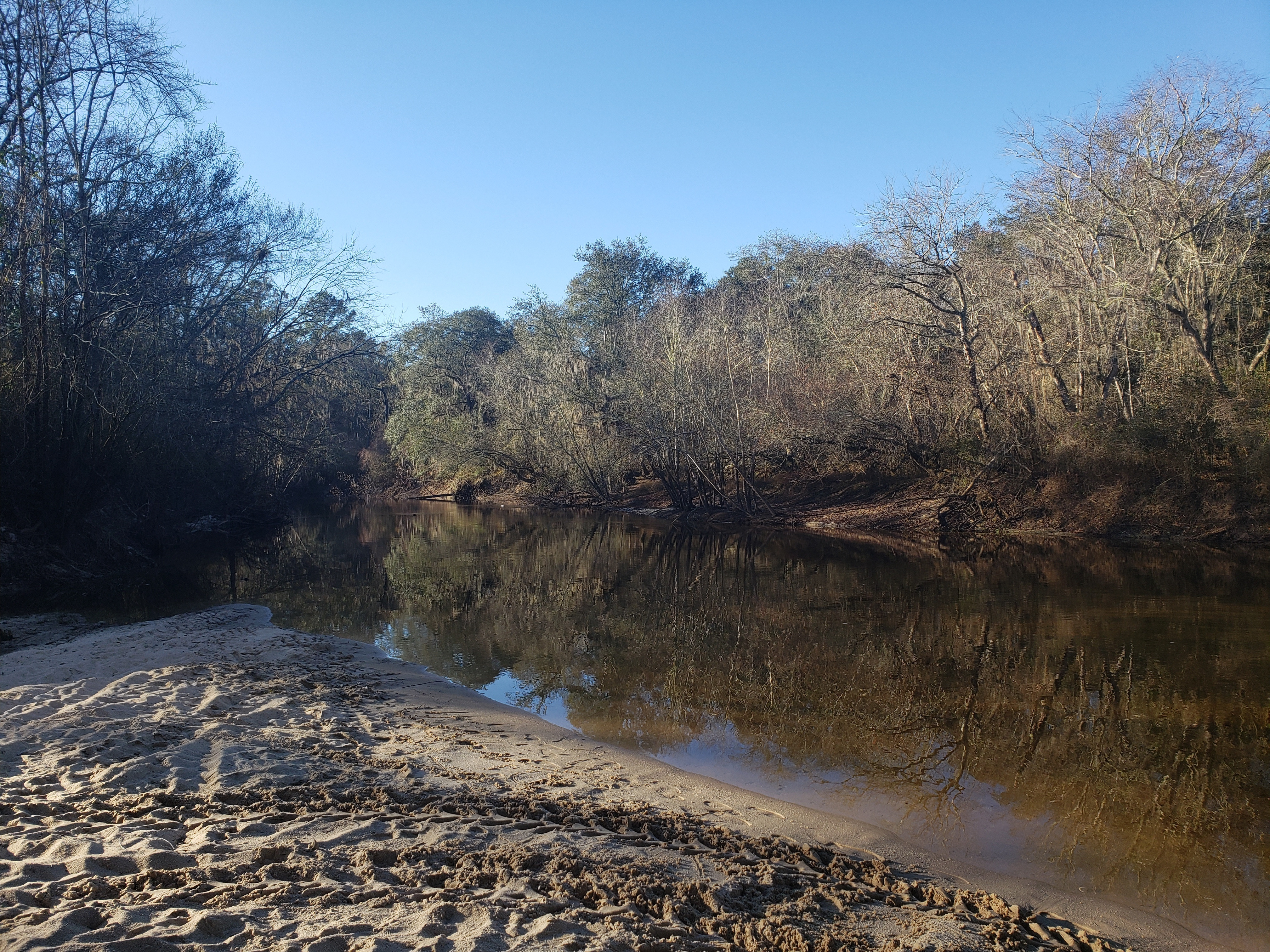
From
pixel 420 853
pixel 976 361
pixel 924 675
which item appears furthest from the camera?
pixel 976 361

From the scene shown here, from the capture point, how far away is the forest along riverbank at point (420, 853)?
3012 mm

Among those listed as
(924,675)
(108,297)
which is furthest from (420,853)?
(108,297)

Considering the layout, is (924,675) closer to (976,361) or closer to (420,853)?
(420,853)

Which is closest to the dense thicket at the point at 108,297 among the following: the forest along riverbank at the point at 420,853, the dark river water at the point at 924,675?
the dark river water at the point at 924,675

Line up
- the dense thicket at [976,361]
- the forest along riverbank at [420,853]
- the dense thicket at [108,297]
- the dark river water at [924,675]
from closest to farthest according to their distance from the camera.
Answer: the forest along riverbank at [420,853], the dark river water at [924,675], the dense thicket at [108,297], the dense thicket at [976,361]

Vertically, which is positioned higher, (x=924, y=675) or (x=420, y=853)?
(x=420, y=853)

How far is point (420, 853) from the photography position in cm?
369

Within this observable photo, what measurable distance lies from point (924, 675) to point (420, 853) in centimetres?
608

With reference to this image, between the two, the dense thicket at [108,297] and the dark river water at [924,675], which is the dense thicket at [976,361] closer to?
the dark river water at [924,675]

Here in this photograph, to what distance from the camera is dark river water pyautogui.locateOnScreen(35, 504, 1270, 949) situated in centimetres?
480

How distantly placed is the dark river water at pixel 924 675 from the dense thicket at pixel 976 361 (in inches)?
182

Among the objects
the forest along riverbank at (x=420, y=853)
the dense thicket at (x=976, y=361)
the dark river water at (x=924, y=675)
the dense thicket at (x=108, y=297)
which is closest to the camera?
the forest along riverbank at (x=420, y=853)

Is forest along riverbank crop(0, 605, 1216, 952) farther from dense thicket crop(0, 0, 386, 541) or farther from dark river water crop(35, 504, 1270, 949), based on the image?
dense thicket crop(0, 0, 386, 541)

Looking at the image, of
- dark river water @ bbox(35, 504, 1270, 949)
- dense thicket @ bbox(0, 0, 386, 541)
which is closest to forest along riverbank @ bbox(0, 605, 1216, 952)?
dark river water @ bbox(35, 504, 1270, 949)
